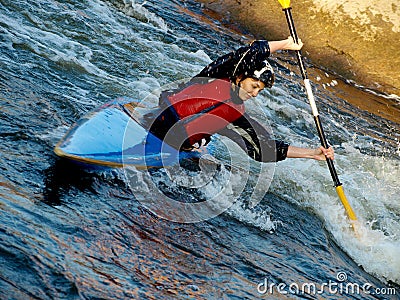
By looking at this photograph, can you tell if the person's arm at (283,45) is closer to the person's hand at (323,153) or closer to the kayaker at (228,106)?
the kayaker at (228,106)

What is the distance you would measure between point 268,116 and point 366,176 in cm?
150

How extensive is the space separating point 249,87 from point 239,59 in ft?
0.74

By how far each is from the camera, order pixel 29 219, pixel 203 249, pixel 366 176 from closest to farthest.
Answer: pixel 29 219
pixel 203 249
pixel 366 176

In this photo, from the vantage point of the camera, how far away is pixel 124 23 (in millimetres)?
8438

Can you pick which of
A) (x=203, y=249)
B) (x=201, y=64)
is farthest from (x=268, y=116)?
(x=203, y=249)

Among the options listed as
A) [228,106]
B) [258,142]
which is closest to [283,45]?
[228,106]

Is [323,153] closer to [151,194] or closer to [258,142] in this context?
[258,142]

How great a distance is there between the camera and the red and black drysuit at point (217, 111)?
179 inches

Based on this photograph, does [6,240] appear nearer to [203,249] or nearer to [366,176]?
[203,249]

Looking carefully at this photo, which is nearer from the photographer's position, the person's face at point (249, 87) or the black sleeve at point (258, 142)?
the person's face at point (249, 87)

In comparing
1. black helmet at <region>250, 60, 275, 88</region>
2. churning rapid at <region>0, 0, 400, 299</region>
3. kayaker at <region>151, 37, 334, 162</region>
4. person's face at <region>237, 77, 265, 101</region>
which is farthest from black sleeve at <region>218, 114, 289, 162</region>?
churning rapid at <region>0, 0, 400, 299</region>

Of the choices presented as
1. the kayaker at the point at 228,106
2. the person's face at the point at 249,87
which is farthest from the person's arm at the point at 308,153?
the person's face at the point at 249,87

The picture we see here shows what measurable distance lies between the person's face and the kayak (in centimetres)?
76

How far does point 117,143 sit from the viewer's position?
14.7 ft
